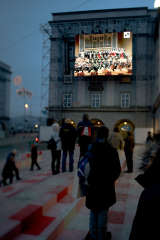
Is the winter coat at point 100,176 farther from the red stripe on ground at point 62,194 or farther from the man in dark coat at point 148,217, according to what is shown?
the red stripe on ground at point 62,194

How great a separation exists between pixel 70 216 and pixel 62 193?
1.90 feet

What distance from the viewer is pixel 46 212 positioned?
3240 mm

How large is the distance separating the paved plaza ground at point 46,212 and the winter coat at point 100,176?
0.69 metres

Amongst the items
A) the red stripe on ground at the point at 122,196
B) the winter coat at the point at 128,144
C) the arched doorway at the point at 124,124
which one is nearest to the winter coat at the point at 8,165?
the arched doorway at the point at 124,124

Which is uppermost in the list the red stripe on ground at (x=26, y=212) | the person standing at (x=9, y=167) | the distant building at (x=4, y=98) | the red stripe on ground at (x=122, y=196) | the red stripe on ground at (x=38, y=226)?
the distant building at (x=4, y=98)

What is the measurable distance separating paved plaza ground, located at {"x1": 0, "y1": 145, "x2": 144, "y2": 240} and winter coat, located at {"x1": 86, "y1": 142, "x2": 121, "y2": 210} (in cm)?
69

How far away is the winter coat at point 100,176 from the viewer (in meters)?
2.51

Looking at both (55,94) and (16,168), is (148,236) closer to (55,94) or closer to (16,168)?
(16,168)

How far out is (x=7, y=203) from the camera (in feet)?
5.99

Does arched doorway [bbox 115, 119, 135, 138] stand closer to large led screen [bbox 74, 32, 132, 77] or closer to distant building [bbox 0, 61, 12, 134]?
large led screen [bbox 74, 32, 132, 77]

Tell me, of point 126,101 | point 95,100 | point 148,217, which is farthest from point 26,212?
point 126,101

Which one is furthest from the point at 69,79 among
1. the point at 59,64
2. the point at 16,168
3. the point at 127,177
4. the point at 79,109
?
the point at 127,177

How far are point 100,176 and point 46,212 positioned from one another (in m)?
1.31

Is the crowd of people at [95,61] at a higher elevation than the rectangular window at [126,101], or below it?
higher
